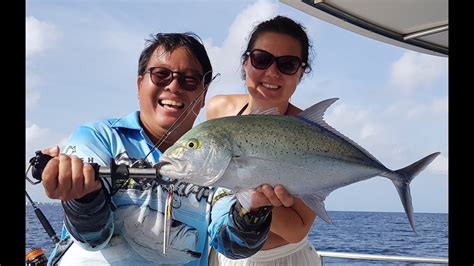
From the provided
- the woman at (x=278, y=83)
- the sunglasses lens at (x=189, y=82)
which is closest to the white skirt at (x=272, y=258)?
the woman at (x=278, y=83)

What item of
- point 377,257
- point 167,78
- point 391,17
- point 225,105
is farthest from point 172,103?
point 377,257

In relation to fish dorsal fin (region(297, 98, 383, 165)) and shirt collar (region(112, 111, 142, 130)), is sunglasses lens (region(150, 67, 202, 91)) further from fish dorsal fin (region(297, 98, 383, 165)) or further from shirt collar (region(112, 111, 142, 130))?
fish dorsal fin (region(297, 98, 383, 165))

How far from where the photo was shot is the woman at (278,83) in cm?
140

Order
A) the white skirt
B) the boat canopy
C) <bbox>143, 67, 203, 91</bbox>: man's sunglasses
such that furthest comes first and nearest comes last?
the boat canopy → the white skirt → <bbox>143, 67, 203, 91</bbox>: man's sunglasses

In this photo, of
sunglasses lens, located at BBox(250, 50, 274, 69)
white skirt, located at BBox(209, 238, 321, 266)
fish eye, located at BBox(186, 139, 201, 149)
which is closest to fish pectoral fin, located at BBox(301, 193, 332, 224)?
fish eye, located at BBox(186, 139, 201, 149)

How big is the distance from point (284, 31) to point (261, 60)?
14 cm

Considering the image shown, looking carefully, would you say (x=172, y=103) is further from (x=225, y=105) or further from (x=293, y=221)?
(x=225, y=105)

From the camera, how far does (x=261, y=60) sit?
1397mm

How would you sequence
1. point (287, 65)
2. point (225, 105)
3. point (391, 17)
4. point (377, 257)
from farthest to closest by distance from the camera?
point (377, 257) < point (391, 17) < point (225, 105) < point (287, 65)

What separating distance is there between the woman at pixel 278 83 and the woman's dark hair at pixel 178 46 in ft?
0.49

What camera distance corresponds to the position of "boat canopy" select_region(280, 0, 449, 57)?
2096 millimetres

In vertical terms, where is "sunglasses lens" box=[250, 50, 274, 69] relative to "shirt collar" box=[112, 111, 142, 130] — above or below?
above
